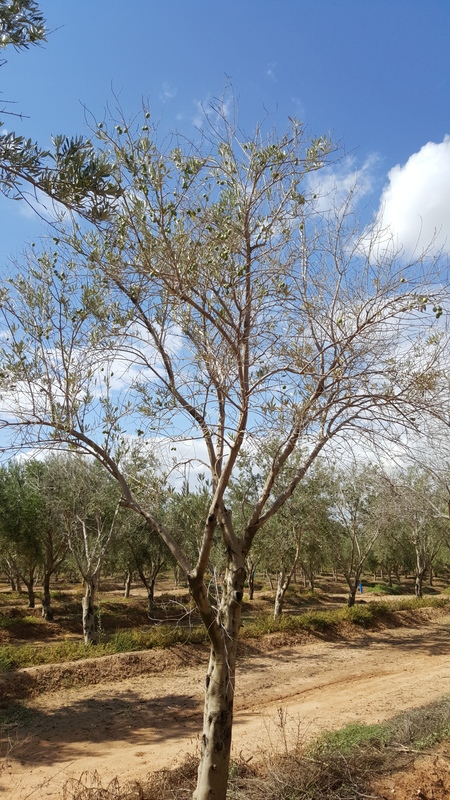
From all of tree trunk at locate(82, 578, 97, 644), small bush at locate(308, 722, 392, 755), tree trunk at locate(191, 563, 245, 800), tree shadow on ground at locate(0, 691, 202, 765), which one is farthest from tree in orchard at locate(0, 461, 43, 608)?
tree trunk at locate(191, 563, 245, 800)

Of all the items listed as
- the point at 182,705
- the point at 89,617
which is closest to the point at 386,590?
the point at 89,617

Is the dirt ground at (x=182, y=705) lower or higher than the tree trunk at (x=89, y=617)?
lower

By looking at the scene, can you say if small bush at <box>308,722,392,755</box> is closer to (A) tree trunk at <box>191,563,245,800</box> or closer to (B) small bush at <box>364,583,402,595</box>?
(A) tree trunk at <box>191,563,245,800</box>

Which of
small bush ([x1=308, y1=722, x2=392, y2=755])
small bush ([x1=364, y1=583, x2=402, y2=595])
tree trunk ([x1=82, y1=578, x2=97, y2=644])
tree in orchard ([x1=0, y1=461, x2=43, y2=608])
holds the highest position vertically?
tree in orchard ([x1=0, y1=461, x2=43, y2=608])

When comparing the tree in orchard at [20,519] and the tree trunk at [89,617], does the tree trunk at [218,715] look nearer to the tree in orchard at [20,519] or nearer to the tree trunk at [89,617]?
the tree trunk at [89,617]

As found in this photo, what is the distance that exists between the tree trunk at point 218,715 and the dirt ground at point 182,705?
1.50 meters

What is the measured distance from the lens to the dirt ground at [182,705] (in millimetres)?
7652

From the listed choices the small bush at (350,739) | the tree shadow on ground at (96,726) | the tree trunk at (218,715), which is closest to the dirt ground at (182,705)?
the tree shadow on ground at (96,726)

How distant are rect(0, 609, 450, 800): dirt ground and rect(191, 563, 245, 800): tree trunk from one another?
59.0 inches

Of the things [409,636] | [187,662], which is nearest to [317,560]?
[409,636]

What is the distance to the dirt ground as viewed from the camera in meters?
7.65

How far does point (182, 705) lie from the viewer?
36.4 feet

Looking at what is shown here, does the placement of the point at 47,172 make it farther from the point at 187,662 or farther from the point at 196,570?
the point at 187,662

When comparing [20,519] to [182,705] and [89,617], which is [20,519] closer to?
[89,617]
